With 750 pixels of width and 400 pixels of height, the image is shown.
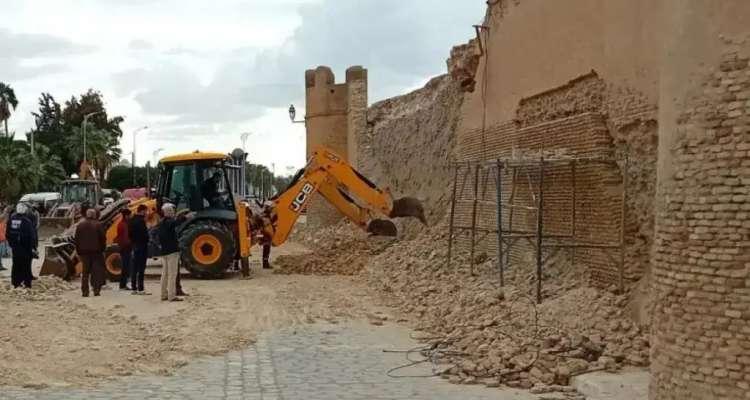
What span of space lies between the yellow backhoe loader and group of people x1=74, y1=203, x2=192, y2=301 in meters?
1.55

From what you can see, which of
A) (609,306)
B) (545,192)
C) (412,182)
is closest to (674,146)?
(609,306)

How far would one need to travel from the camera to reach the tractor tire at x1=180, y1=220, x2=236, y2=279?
1838cm

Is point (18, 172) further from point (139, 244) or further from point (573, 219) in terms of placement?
point (573, 219)

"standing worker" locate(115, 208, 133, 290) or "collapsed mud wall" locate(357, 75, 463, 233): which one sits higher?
"collapsed mud wall" locate(357, 75, 463, 233)

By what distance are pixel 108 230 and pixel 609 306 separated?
11578 millimetres

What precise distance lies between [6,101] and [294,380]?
78677 mm

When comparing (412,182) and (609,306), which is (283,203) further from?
(609,306)

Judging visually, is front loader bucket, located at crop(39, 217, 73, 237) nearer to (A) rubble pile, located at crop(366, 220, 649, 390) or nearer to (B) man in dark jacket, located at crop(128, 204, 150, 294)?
(B) man in dark jacket, located at crop(128, 204, 150, 294)

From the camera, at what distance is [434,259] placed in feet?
55.7

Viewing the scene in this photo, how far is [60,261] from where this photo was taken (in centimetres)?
1817

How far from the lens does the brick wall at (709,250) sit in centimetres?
680

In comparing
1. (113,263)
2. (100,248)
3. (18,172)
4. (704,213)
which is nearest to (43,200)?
(18,172)

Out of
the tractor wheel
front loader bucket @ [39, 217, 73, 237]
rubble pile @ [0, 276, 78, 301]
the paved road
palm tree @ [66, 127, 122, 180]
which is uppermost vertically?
palm tree @ [66, 127, 122, 180]

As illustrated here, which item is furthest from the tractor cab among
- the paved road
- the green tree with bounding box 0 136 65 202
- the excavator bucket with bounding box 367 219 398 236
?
the green tree with bounding box 0 136 65 202
